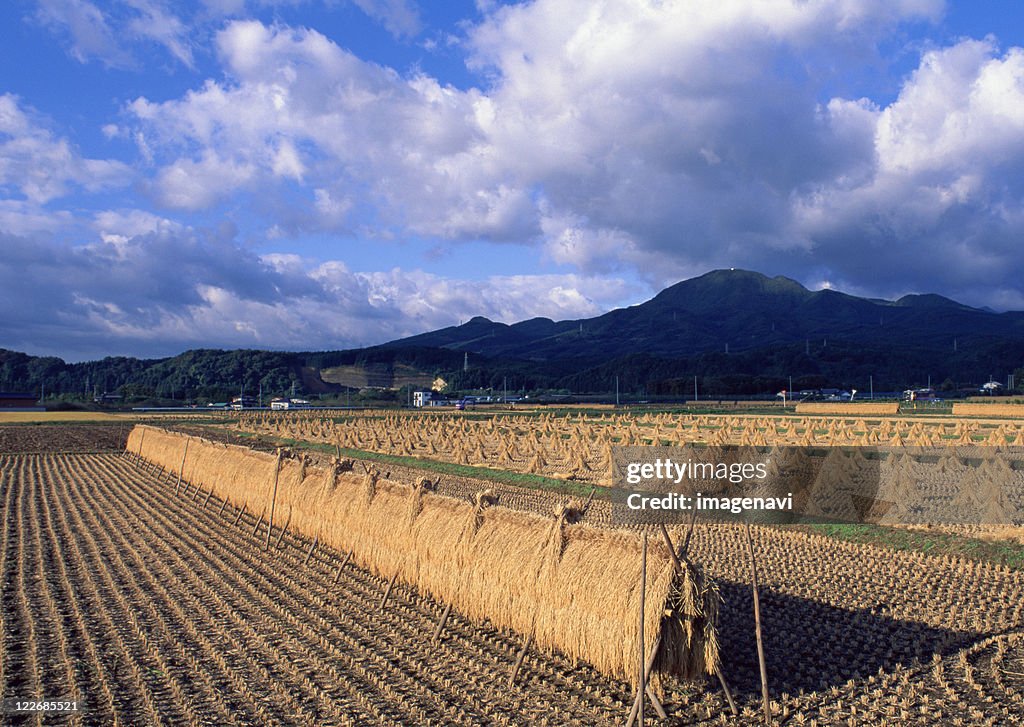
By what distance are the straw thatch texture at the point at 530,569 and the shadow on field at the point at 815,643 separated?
1056mm

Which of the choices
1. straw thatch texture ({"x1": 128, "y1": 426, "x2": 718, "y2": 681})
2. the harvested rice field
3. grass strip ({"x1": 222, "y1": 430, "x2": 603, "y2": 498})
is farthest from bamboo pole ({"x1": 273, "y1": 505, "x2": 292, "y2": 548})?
grass strip ({"x1": 222, "y1": 430, "x2": 603, "y2": 498})

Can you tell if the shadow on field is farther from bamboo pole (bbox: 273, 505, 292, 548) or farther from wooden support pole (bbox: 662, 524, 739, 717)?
bamboo pole (bbox: 273, 505, 292, 548)

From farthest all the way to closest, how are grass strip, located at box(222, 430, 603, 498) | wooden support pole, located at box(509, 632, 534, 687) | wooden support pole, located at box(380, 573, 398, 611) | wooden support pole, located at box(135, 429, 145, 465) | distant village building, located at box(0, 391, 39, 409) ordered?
distant village building, located at box(0, 391, 39, 409), wooden support pole, located at box(135, 429, 145, 465), grass strip, located at box(222, 430, 603, 498), wooden support pole, located at box(380, 573, 398, 611), wooden support pole, located at box(509, 632, 534, 687)

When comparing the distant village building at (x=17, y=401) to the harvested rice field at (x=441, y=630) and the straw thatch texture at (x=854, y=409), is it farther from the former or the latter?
the harvested rice field at (x=441, y=630)

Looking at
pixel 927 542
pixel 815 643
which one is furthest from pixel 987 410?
pixel 815 643

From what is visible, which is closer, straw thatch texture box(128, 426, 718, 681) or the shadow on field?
straw thatch texture box(128, 426, 718, 681)

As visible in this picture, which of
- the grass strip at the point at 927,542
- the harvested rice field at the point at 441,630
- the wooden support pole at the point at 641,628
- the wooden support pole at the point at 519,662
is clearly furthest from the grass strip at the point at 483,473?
the wooden support pole at the point at 641,628

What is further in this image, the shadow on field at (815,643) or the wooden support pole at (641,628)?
the shadow on field at (815,643)

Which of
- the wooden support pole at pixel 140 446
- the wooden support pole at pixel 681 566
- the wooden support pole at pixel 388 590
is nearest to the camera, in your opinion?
the wooden support pole at pixel 681 566

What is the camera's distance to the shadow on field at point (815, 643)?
24.1 feet

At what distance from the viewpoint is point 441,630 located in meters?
8.69

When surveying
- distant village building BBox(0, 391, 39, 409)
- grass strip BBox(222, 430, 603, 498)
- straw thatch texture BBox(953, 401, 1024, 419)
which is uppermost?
distant village building BBox(0, 391, 39, 409)

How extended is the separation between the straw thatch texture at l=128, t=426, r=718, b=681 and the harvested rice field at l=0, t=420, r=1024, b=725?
0.04 metres

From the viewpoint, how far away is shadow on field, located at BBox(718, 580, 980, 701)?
290 inches
